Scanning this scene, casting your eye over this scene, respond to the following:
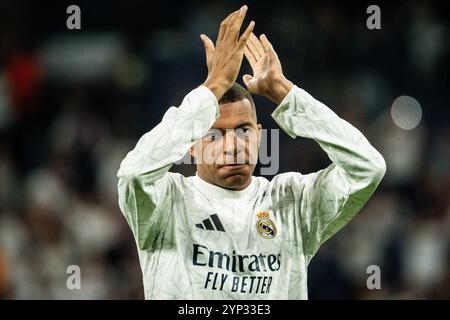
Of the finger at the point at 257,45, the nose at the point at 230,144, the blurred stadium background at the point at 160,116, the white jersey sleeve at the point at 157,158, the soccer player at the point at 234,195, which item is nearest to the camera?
the white jersey sleeve at the point at 157,158

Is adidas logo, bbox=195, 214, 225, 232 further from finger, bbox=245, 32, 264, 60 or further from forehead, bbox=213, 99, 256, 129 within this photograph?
finger, bbox=245, 32, 264, 60

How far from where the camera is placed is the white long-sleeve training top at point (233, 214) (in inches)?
140

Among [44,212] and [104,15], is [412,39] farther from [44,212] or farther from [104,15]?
[44,212]

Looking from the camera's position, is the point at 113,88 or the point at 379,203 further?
the point at 113,88

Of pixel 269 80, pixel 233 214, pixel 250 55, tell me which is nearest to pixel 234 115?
pixel 269 80

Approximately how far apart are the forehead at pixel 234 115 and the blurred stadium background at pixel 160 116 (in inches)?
121

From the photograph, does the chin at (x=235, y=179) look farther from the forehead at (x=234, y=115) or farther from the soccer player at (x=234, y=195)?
the forehead at (x=234, y=115)

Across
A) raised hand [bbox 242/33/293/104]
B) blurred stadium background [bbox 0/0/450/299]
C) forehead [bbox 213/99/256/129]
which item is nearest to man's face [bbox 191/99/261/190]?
forehead [bbox 213/99/256/129]

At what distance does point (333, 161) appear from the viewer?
147 inches

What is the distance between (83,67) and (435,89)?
3.51 metres

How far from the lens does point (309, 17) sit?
8703 mm

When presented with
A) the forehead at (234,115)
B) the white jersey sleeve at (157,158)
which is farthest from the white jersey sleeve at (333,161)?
the white jersey sleeve at (157,158)
